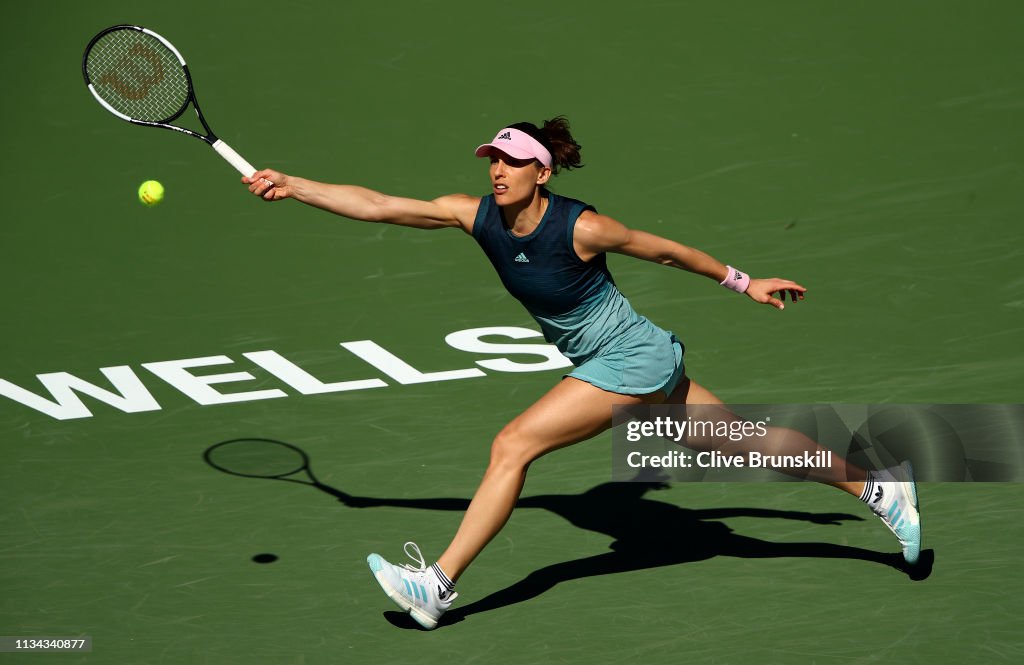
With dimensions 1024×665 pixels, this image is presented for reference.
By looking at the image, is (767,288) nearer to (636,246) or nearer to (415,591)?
(636,246)

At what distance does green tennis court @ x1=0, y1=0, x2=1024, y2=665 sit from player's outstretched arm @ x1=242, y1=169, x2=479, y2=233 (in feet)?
5.31

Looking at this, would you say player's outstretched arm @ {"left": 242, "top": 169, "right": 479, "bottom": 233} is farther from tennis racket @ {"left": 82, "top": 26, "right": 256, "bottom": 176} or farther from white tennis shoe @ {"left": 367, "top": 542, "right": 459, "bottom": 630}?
white tennis shoe @ {"left": 367, "top": 542, "right": 459, "bottom": 630}

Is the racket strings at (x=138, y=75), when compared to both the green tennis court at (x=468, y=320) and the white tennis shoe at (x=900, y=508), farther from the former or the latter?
the white tennis shoe at (x=900, y=508)

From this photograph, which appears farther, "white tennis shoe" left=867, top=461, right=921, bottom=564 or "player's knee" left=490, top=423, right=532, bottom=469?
"white tennis shoe" left=867, top=461, right=921, bottom=564

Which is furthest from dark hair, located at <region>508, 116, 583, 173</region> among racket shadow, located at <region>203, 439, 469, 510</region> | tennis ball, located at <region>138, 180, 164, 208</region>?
tennis ball, located at <region>138, 180, 164, 208</region>

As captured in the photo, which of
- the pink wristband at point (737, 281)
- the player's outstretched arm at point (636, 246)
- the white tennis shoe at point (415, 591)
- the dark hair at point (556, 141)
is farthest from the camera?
the pink wristband at point (737, 281)

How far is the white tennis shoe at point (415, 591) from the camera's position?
7.16 metres

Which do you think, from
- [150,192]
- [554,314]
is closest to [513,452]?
[554,314]

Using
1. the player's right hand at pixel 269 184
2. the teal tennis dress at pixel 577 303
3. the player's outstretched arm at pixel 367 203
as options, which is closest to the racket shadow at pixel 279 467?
the teal tennis dress at pixel 577 303

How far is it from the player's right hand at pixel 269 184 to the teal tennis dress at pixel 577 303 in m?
0.89

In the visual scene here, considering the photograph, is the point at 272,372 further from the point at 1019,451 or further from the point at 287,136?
the point at 1019,451

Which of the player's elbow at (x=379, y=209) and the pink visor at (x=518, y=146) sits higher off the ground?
the pink visor at (x=518, y=146)

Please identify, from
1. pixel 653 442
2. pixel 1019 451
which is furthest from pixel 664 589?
pixel 1019 451

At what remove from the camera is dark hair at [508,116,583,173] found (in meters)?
7.42
